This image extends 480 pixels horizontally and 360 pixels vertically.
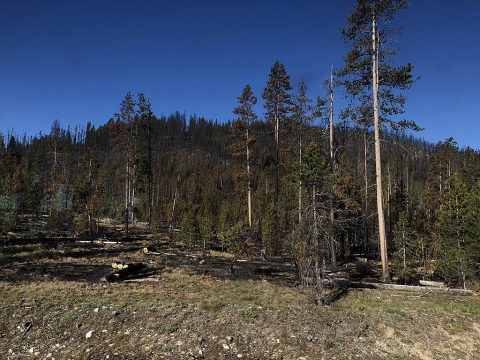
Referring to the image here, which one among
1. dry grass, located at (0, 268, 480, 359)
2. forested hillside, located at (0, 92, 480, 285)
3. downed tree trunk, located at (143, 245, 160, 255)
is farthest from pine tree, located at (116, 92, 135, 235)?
dry grass, located at (0, 268, 480, 359)

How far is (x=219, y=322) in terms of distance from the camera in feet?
37.5

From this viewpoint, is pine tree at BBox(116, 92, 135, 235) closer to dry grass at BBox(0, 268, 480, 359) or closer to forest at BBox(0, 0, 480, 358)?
forest at BBox(0, 0, 480, 358)

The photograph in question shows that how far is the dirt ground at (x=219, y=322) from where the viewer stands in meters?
10.1

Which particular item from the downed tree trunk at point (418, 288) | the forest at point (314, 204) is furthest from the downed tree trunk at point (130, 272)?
the downed tree trunk at point (418, 288)

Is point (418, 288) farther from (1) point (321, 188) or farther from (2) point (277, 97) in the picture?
(2) point (277, 97)

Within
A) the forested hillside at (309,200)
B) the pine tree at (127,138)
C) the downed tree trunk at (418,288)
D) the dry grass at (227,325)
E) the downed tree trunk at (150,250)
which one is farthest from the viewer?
the pine tree at (127,138)

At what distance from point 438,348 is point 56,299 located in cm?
1255

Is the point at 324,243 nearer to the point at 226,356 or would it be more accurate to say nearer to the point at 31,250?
the point at 226,356

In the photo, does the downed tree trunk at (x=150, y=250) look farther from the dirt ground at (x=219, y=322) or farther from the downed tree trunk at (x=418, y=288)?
the downed tree trunk at (x=418, y=288)

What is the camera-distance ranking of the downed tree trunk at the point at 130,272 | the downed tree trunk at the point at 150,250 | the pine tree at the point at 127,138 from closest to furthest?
the downed tree trunk at the point at 130,272
the downed tree trunk at the point at 150,250
the pine tree at the point at 127,138

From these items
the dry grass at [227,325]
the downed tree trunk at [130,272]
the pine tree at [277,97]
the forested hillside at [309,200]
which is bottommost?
the dry grass at [227,325]

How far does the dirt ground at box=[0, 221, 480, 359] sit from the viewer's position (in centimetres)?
1014

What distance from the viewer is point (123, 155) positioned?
40.8m

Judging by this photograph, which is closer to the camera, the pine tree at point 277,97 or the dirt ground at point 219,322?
the dirt ground at point 219,322
